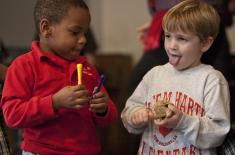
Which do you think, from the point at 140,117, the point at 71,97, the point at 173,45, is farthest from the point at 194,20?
the point at 71,97

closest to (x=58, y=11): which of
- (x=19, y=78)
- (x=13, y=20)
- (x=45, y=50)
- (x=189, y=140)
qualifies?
(x=45, y=50)

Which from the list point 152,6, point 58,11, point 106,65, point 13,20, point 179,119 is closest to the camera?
point 179,119

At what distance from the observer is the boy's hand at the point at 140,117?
157cm

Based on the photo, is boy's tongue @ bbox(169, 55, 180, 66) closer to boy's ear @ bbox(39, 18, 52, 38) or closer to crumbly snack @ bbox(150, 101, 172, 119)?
crumbly snack @ bbox(150, 101, 172, 119)

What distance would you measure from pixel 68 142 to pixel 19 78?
261 mm

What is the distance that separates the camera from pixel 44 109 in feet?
4.91

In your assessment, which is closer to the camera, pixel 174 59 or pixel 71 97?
pixel 71 97

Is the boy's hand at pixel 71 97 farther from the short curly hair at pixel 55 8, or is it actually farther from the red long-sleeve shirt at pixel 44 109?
the short curly hair at pixel 55 8

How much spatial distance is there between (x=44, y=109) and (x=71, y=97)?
3.9 inches

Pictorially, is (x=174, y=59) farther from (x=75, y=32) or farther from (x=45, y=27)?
(x=45, y=27)

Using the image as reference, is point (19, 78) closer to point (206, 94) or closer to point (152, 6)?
point (206, 94)

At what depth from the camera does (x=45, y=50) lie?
5.37ft

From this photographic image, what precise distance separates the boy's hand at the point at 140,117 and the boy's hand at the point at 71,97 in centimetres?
20

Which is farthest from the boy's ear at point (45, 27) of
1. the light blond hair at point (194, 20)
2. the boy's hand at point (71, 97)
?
the light blond hair at point (194, 20)
